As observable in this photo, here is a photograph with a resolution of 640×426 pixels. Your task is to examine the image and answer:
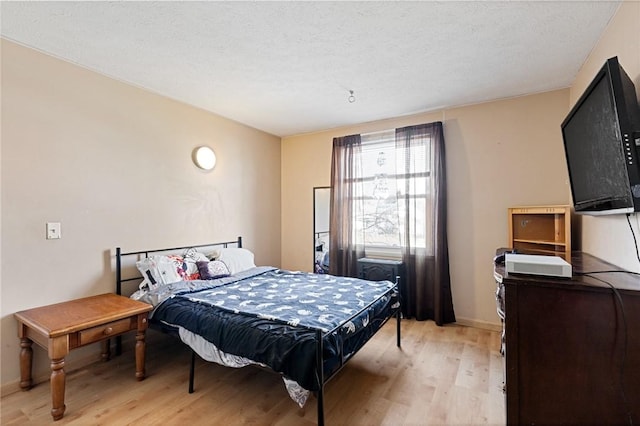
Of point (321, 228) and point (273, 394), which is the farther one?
point (321, 228)

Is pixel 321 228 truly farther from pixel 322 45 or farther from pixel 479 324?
pixel 322 45

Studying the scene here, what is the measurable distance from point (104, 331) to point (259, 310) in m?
1.13

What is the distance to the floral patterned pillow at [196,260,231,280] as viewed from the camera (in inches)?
123

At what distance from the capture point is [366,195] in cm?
414

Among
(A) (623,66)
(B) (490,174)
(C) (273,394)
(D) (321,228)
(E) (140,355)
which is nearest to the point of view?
(A) (623,66)

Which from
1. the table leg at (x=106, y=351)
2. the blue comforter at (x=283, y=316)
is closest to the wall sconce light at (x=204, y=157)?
the blue comforter at (x=283, y=316)

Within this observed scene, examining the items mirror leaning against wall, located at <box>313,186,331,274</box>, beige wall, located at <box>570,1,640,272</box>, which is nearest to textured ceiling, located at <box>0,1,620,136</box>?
beige wall, located at <box>570,1,640,272</box>

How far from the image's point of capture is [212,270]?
317cm

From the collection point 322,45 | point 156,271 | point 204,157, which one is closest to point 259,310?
point 156,271

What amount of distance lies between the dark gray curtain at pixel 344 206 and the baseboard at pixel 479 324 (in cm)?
139

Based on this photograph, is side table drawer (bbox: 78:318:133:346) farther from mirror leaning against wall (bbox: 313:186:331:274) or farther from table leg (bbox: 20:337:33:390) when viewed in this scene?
mirror leaning against wall (bbox: 313:186:331:274)

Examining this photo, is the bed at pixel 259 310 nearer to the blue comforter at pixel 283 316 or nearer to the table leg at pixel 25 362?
the blue comforter at pixel 283 316

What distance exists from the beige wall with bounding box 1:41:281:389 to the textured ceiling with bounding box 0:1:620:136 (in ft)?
0.79

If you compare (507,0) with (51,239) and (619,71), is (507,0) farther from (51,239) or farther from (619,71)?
(51,239)
